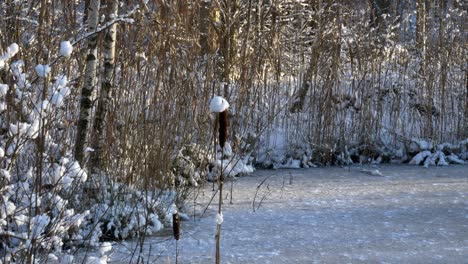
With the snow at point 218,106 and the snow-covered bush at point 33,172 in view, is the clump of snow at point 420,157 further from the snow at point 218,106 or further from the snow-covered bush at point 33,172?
the snow at point 218,106

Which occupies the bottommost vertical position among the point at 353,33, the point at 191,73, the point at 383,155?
the point at 383,155

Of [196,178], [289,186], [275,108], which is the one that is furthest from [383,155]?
[196,178]

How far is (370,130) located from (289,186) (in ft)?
5.92

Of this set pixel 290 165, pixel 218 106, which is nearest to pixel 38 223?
pixel 218 106

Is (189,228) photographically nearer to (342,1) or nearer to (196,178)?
(196,178)


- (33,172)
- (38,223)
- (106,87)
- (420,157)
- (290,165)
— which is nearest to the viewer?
(38,223)

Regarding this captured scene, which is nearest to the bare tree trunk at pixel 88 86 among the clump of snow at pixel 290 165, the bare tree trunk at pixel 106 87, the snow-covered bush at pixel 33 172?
the bare tree trunk at pixel 106 87

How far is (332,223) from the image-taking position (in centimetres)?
538

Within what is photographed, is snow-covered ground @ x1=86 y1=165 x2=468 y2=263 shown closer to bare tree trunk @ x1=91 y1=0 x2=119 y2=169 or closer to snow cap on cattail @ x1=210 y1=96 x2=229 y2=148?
bare tree trunk @ x1=91 y1=0 x2=119 y2=169

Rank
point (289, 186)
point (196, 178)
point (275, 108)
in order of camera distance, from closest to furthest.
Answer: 1. point (196, 178)
2. point (289, 186)
3. point (275, 108)

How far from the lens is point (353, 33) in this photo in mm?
8828

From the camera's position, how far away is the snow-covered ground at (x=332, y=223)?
453 cm

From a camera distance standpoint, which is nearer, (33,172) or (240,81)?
(33,172)

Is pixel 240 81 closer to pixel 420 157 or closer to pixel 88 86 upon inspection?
pixel 420 157
